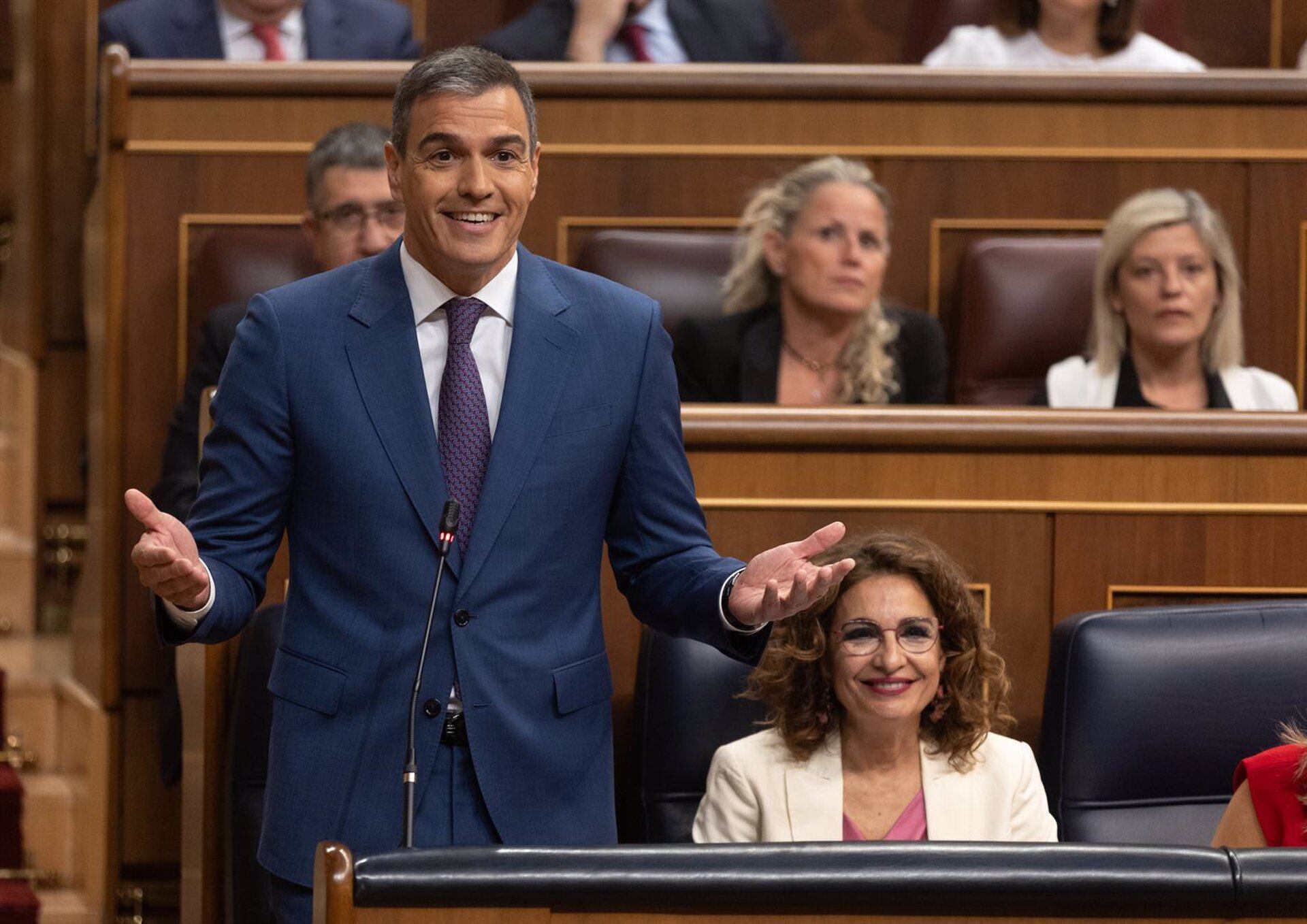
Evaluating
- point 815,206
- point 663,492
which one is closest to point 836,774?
point 663,492

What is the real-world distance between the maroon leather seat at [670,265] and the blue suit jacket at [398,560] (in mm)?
715

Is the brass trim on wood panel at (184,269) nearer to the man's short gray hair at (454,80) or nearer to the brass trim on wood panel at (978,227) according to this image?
the brass trim on wood panel at (978,227)

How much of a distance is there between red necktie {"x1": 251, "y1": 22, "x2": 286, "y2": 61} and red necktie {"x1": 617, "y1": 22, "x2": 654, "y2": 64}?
340 mm

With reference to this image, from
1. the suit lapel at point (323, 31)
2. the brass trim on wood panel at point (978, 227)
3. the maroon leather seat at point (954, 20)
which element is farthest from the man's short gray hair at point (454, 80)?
the maroon leather seat at point (954, 20)

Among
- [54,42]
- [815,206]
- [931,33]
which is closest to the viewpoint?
[815,206]

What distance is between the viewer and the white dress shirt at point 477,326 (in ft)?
2.72

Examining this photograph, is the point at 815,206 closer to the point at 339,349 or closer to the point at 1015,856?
the point at 339,349

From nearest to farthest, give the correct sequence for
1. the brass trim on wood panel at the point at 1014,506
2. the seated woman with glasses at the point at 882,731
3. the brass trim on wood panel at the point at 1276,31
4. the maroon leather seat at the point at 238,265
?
the seated woman with glasses at the point at 882,731, the brass trim on wood panel at the point at 1014,506, the maroon leather seat at the point at 238,265, the brass trim on wood panel at the point at 1276,31

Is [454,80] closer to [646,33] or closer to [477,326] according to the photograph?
[477,326]

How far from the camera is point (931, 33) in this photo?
201 cm

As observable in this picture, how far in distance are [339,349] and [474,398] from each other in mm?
62

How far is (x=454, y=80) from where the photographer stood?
2.62 ft

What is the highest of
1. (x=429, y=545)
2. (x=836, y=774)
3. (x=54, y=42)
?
(x=54, y=42)

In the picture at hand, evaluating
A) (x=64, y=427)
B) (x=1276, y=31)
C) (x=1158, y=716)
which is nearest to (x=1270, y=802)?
(x=1158, y=716)
